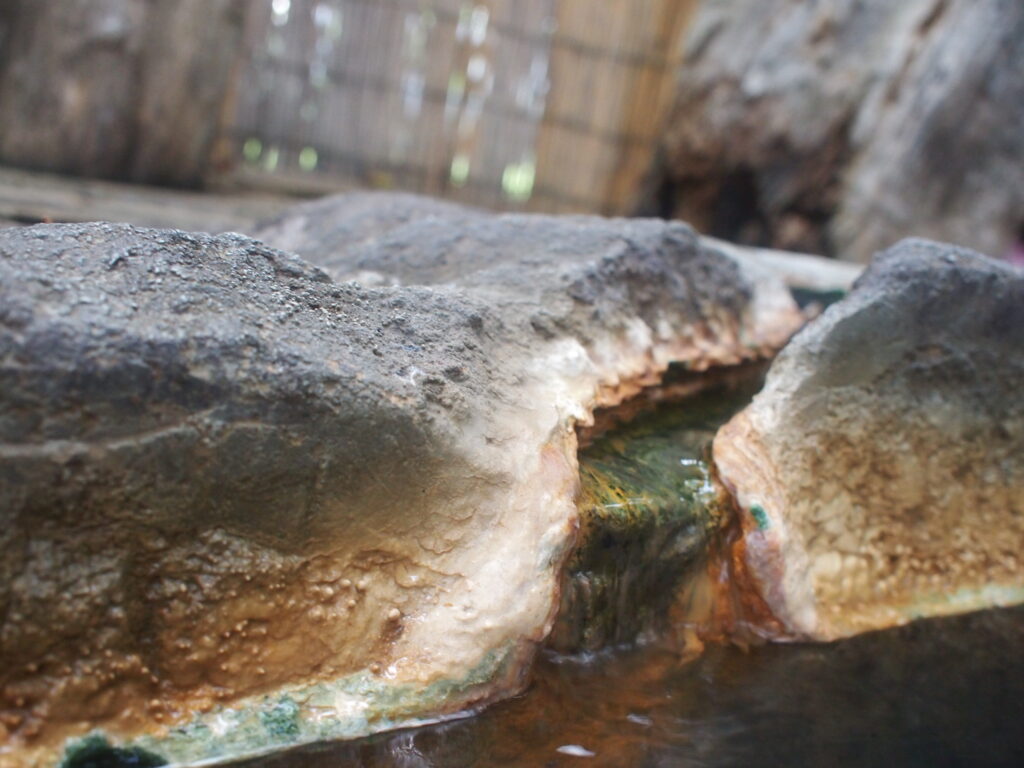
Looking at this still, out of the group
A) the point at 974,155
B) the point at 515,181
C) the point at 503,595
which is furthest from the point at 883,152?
the point at 503,595

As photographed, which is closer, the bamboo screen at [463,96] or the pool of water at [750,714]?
the pool of water at [750,714]

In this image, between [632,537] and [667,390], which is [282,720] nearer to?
[632,537]

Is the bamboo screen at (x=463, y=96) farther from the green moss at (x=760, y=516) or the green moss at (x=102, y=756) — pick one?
the green moss at (x=102, y=756)

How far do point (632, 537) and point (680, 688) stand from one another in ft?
0.93

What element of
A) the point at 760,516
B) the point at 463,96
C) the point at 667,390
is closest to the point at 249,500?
the point at 760,516

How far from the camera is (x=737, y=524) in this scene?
2.01 metres

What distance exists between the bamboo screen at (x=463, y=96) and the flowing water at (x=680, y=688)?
4.36 m

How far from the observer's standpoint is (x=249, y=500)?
1426 mm

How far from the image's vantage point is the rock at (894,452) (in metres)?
2.05

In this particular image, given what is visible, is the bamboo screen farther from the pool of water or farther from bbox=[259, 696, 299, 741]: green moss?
bbox=[259, 696, 299, 741]: green moss

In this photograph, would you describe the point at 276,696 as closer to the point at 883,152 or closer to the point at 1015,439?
the point at 1015,439

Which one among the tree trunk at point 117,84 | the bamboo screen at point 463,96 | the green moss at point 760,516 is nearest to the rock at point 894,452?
the green moss at point 760,516

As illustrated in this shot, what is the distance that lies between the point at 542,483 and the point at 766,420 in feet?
2.24

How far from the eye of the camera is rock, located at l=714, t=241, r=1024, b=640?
2055mm
